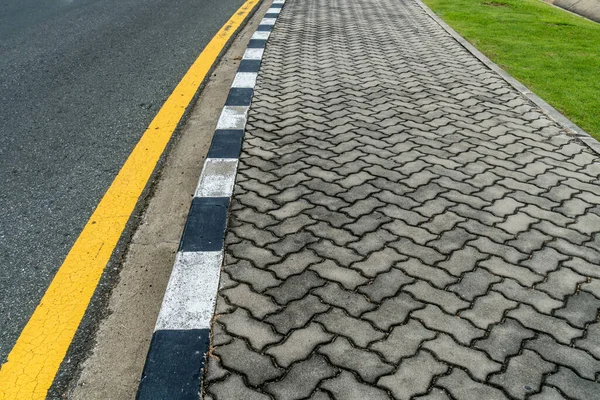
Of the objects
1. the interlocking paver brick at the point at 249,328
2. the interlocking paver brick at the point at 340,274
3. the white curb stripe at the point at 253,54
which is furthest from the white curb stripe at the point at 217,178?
the white curb stripe at the point at 253,54

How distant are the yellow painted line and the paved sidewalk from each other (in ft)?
2.12

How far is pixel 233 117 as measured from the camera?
497cm

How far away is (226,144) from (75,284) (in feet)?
6.03

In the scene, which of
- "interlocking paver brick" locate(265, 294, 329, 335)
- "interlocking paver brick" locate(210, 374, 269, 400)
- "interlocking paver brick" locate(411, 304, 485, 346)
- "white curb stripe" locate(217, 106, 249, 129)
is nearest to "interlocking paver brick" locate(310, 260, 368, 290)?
"interlocking paver brick" locate(265, 294, 329, 335)

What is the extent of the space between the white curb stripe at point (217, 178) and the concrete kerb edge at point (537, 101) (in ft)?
9.08

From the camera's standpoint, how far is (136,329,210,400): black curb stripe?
90.7 inches

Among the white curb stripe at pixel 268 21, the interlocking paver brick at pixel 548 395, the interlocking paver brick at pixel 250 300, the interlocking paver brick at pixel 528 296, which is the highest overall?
the interlocking paver brick at pixel 548 395

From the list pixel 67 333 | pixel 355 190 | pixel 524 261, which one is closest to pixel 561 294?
pixel 524 261

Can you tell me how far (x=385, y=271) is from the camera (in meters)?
3.04

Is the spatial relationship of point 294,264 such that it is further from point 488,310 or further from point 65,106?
point 65,106

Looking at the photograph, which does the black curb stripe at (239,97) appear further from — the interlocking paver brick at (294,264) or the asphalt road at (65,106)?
the interlocking paver brick at (294,264)

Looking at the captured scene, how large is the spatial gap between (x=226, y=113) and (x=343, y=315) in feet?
9.12

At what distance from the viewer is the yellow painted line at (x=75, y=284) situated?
93.6 inches

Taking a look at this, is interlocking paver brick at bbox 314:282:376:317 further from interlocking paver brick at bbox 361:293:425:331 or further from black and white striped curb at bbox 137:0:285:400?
black and white striped curb at bbox 137:0:285:400
